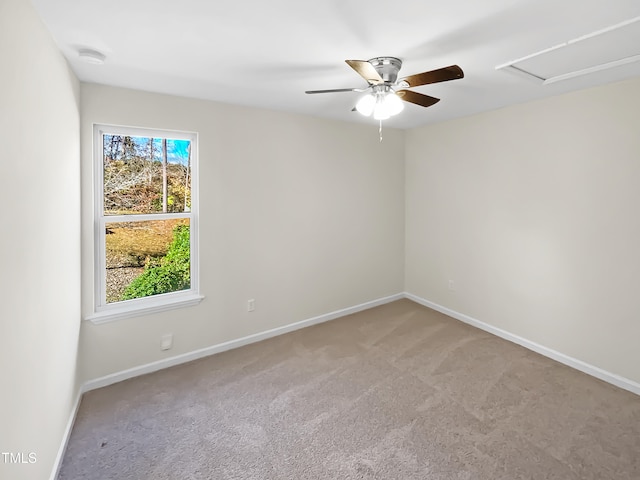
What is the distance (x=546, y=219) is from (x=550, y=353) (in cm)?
127

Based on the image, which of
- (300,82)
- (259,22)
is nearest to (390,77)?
(300,82)

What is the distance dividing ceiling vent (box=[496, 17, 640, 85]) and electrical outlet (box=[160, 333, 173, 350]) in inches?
132

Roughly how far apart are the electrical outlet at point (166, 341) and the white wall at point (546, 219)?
315 cm

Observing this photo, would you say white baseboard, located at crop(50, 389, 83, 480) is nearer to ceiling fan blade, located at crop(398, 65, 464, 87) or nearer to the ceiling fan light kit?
the ceiling fan light kit

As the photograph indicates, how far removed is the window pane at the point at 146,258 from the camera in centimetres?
278

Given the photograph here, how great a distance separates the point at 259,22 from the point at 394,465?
2.51m

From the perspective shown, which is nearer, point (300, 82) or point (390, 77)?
point (390, 77)

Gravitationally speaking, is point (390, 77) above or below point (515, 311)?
above

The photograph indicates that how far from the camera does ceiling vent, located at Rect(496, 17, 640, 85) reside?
5.87 ft

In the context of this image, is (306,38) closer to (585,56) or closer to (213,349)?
(585,56)

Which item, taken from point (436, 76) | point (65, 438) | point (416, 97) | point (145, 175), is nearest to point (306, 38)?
point (436, 76)

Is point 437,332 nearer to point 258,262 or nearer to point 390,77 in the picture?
point 258,262

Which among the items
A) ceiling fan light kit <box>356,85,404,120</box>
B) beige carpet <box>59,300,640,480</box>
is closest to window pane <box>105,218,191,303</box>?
beige carpet <box>59,300,640,480</box>

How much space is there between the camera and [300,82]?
8.30 ft
